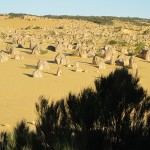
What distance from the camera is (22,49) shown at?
101 feet

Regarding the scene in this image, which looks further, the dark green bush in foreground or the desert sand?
the desert sand

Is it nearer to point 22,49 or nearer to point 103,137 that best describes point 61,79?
point 22,49

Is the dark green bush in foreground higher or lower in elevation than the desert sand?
higher

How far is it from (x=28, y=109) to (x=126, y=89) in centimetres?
811

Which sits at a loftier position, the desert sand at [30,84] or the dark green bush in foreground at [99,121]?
the dark green bush in foreground at [99,121]

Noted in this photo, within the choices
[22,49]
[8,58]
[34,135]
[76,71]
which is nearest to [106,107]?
[34,135]

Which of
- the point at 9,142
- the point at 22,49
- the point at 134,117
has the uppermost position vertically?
the point at 134,117

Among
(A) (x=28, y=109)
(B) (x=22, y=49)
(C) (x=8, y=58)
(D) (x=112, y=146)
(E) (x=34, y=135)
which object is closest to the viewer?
(D) (x=112, y=146)

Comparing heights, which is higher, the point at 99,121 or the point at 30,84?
the point at 99,121

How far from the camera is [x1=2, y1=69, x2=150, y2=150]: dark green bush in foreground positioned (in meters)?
7.13

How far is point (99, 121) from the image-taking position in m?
7.43

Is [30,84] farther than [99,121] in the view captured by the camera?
Yes

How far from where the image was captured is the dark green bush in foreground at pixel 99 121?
7.13 metres

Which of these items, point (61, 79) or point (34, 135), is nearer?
point (34, 135)
